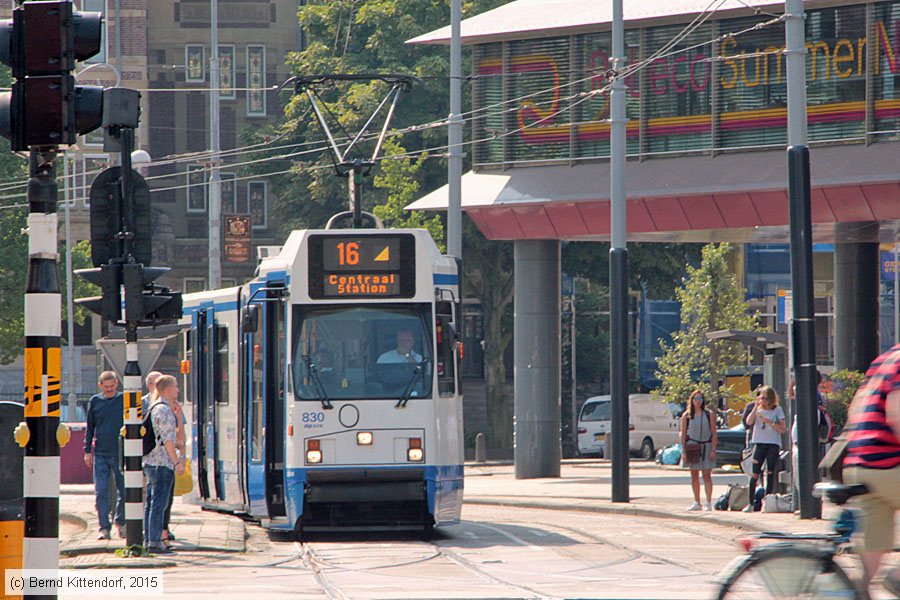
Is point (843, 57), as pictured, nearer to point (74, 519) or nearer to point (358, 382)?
point (358, 382)

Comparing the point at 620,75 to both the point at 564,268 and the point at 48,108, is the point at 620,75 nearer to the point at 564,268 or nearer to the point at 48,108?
the point at 48,108

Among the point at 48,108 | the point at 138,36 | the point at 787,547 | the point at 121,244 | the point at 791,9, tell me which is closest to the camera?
the point at 787,547

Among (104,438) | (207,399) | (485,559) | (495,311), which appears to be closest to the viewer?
(485,559)

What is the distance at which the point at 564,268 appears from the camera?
46.2 meters

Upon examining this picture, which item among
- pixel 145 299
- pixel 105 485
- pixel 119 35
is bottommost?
pixel 105 485

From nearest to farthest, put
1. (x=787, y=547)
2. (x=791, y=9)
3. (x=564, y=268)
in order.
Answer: (x=787, y=547)
(x=791, y=9)
(x=564, y=268)

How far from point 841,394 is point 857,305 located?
22.8ft

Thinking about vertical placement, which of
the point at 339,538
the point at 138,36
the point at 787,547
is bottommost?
the point at 339,538

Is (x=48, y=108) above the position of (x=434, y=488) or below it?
above

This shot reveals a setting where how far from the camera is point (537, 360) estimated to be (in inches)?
1224

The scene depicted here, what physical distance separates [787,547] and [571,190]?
22003 millimetres

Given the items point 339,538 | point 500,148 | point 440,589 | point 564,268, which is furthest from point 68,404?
point 440,589

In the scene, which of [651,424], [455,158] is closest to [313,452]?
[455,158]

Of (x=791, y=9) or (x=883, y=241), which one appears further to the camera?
(x=883, y=241)
